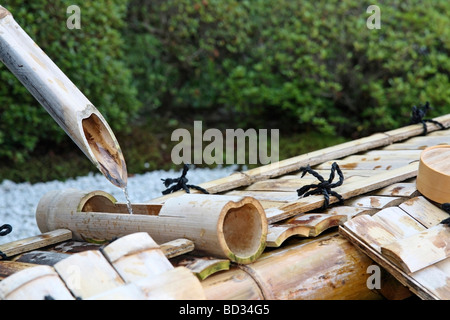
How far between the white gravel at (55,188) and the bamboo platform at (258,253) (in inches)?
109

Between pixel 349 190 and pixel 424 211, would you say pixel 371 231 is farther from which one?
pixel 349 190

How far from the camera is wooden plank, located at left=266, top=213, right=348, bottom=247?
2131 mm

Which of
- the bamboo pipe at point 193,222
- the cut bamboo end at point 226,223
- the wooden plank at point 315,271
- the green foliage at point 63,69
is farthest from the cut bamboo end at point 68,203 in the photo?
the green foliage at point 63,69

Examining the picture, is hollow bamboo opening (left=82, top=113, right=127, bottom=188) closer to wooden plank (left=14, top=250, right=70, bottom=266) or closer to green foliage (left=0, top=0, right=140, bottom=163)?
wooden plank (left=14, top=250, right=70, bottom=266)

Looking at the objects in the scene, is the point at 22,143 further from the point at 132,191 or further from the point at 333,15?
the point at 333,15

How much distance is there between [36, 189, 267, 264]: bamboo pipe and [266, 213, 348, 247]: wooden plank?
8 centimetres

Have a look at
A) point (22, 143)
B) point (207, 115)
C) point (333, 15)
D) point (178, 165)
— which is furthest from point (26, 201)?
point (333, 15)

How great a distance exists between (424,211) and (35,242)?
1.54 m

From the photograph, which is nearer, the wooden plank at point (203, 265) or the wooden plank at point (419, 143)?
the wooden plank at point (203, 265)

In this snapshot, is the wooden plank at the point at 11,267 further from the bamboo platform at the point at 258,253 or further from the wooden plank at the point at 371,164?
the wooden plank at the point at 371,164

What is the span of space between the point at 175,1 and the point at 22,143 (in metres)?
2.46

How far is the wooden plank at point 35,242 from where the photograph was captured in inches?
93.2

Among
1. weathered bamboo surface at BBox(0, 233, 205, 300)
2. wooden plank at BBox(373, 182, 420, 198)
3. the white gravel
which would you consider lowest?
the white gravel

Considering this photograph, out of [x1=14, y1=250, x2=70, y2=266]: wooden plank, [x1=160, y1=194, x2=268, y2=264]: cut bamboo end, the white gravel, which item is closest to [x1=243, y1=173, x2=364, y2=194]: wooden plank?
[x1=160, y1=194, x2=268, y2=264]: cut bamboo end
